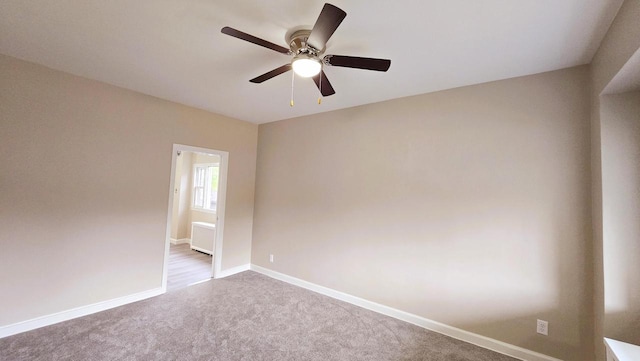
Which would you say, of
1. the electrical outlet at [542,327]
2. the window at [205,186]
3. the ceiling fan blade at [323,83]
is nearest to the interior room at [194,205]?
the window at [205,186]

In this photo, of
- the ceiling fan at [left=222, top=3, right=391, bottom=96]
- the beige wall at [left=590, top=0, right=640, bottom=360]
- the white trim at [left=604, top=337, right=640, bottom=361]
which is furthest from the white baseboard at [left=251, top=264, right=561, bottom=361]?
the ceiling fan at [left=222, top=3, right=391, bottom=96]

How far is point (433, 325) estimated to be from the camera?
279cm

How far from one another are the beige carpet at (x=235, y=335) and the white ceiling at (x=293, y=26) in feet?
8.70

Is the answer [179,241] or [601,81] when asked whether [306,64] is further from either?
[179,241]

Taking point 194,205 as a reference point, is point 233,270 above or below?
below

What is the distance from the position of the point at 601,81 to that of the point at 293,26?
2.29 metres

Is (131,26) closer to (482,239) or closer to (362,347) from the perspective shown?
(362,347)

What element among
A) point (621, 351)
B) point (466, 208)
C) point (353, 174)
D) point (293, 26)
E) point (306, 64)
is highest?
point (293, 26)

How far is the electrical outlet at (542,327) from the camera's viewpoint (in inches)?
88.7

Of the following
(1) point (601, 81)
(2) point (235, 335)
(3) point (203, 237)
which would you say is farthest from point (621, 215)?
(3) point (203, 237)

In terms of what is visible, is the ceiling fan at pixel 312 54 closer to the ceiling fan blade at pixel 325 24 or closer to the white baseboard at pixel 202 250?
the ceiling fan blade at pixel 325 24

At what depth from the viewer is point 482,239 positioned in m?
2.58

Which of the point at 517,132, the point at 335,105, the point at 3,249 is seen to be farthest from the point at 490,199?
the point at 3,249

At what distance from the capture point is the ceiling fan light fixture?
69.7 inches
